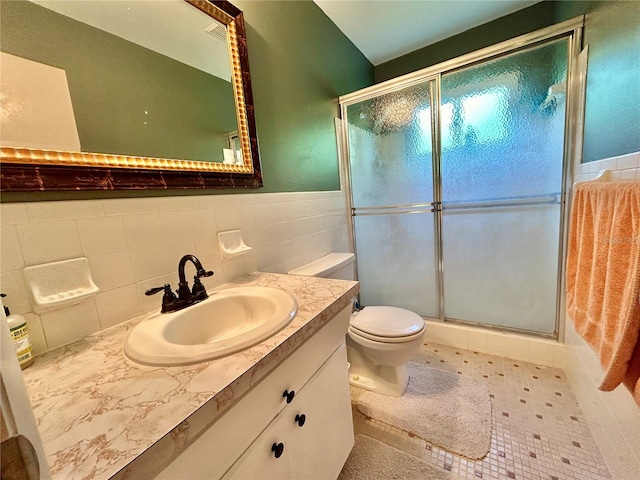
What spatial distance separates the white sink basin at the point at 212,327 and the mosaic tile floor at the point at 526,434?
89 centimetres

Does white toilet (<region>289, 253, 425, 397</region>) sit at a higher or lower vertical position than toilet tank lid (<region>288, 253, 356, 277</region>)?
lower

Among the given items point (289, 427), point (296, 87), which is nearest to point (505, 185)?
point (296, 87)

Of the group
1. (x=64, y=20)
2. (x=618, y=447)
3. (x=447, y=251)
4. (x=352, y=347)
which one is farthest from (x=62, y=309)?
(x=447, y=251)

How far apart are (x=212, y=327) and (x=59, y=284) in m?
0.42

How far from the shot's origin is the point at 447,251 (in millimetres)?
1876

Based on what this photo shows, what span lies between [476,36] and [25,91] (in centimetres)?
262

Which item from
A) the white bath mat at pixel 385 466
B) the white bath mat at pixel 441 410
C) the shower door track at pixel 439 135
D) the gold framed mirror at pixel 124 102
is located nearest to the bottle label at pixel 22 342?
the gold framed mirror at pixel 124 102

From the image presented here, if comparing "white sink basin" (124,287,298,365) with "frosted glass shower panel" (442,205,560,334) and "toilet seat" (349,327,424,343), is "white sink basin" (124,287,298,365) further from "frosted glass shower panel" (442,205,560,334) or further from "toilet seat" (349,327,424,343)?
"frosted glass shower panel" (442,205,560,334)

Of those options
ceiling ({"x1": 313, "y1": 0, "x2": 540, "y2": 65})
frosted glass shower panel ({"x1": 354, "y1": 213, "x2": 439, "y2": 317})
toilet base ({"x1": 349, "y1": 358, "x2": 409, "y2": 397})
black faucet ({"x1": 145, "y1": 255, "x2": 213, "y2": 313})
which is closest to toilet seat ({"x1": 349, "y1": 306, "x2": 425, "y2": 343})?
toilet base ({"x1": 349, "y1": 358, "x2": 409, "y2": 397})

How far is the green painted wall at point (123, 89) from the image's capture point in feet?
2.16

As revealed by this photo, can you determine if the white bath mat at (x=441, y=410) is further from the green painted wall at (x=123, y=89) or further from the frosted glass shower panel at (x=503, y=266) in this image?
the green painted wall at (x=123, y=89)

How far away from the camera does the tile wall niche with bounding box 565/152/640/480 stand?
0.84 meters

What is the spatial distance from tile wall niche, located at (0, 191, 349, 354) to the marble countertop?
0.31ft

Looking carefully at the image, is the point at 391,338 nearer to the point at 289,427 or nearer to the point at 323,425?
the point at 323,425
